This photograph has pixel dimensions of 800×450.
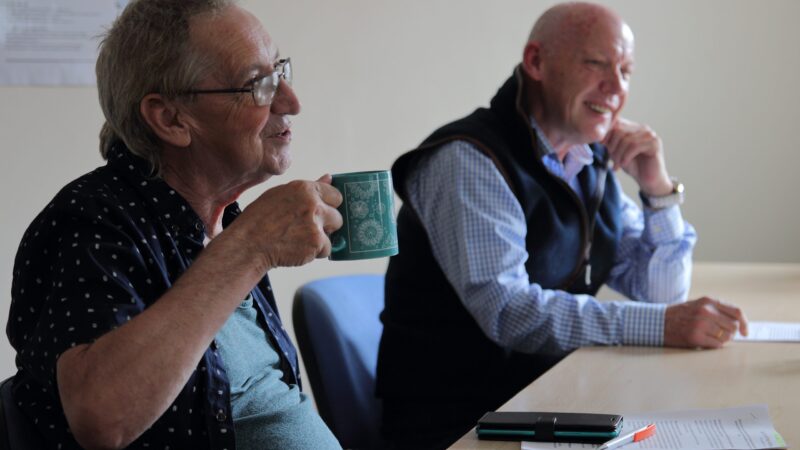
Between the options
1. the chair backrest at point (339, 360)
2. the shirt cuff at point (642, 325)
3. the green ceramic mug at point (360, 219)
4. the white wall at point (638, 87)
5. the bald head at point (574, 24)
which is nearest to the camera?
the green ceramic mug at point (360, 219)

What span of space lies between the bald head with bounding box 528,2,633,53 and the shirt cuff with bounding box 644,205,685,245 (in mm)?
445

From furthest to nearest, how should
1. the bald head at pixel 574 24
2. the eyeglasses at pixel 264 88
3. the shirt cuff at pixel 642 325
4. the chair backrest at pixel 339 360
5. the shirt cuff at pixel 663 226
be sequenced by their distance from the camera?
1. the shirt cuff at pixel 663 226
2. the bald head at pixel 574 24
3. the chair backrest at pixel 339 360
4. the shirt cuff at pixel 642 325
5. the eyeglasses at pixel 264 88

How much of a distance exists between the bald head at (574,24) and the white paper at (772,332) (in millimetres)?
686

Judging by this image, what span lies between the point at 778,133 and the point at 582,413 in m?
2.13

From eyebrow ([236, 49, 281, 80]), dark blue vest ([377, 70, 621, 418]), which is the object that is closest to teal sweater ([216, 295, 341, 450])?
eyebrow ([236, 49, 281, 80])

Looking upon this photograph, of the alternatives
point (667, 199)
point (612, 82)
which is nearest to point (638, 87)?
point (667, 199)

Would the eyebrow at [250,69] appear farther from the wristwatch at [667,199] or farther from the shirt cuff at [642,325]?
the wristwatch at [667,199]

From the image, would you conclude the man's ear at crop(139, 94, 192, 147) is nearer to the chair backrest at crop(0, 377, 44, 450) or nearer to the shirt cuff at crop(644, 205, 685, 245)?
the chair backrest at crop(0, 377, 44, 450)

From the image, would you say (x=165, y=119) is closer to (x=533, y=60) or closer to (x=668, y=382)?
(x=668, y=382)

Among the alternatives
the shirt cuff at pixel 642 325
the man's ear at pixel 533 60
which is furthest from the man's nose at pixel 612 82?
the shirt cuff at pixel 642 325

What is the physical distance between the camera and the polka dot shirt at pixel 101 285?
1099mm

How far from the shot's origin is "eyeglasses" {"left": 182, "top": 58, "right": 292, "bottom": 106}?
1.38m

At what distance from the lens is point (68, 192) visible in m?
1.20

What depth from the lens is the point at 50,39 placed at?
248 centimetres
